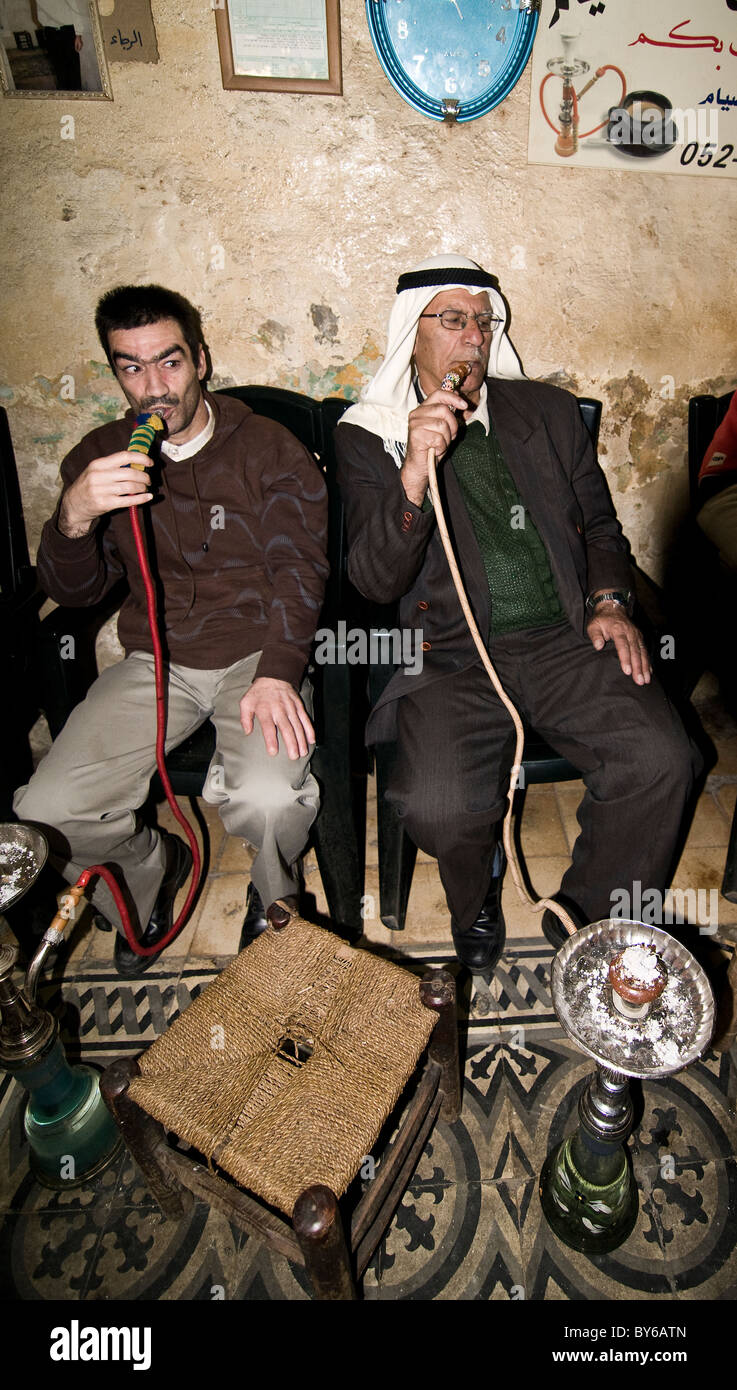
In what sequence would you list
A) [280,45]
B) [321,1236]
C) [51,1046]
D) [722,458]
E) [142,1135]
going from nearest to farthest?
[321,1236] < [142,1135] < [51,1046] < [280,45] < [722,458]

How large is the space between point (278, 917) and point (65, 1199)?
2.50 feet

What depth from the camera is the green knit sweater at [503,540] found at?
1.85m

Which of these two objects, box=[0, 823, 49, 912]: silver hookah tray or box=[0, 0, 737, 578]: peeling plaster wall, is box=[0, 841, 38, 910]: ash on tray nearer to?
box=[0, 823, 49, 912]: silver hookah tray

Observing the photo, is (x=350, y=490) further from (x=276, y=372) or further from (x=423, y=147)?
(x=423, y=147)

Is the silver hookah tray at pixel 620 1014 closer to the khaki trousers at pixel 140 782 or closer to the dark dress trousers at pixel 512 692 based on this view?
the dark dress trousers at pixel 512 692

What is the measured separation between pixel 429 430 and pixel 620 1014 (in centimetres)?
121

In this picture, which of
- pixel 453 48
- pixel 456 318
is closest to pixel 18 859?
pixel 456 318

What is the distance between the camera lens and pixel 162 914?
2.00 metres

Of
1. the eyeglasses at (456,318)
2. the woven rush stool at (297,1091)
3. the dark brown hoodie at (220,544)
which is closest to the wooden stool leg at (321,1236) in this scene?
the woven rush stool at (297,1091)

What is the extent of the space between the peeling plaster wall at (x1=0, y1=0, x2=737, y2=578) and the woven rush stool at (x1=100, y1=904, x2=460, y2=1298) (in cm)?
187

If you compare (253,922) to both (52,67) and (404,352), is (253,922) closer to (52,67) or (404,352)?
(404,352)

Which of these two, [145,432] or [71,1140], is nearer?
[71,1140]

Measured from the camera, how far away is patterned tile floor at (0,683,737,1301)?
127 centimetres

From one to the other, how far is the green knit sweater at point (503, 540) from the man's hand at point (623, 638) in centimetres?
11
